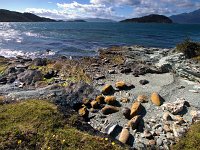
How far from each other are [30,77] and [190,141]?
16.6 m

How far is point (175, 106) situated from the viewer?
16.6 m

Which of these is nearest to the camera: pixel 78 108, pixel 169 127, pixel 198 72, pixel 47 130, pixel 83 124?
pixel 47 130

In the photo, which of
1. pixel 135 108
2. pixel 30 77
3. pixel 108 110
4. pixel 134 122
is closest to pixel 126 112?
pixel 135 108

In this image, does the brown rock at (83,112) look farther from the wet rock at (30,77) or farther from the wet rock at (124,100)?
the wet rock at (30,77)

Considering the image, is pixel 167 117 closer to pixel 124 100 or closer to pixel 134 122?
pixel 134 122

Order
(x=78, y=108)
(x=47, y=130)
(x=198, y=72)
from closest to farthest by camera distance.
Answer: (x=47, y=130), (x=78, y=108), (x=198, y=72)

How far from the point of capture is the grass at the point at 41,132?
1091 cm

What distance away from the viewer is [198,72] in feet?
77.7

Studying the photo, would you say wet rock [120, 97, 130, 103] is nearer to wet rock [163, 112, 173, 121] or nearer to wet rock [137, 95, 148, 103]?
wet rock [137, 95, 148, 103]

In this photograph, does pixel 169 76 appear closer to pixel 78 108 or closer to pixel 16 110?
pixel 78 108

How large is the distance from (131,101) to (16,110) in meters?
8.21

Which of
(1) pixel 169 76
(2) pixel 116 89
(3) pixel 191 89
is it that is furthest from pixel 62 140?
(1) pixel 169 76

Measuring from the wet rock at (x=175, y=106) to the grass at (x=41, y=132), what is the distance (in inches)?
253

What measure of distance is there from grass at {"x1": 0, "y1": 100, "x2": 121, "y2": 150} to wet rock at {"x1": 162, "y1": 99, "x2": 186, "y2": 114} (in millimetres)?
6418
